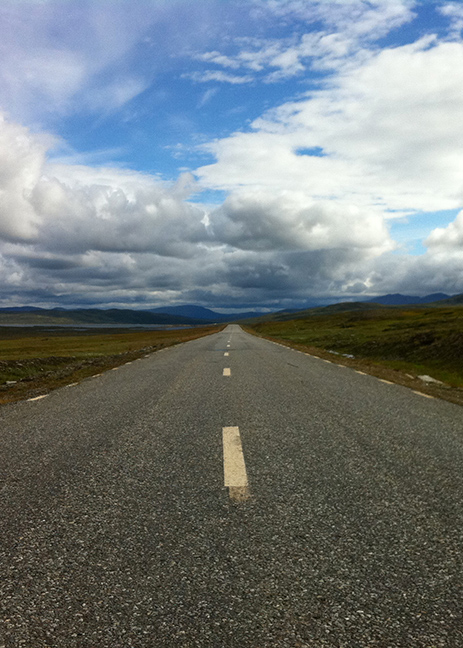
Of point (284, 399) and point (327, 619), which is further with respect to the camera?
point (284, 399)

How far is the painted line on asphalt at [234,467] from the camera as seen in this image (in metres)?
5.04

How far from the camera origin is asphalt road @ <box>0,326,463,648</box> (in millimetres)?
2828

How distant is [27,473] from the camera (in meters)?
5.80

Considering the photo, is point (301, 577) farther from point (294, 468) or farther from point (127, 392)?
point (127, 392)

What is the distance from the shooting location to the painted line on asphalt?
16.5ft

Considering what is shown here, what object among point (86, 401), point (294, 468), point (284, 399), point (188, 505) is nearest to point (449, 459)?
point (294, 468)

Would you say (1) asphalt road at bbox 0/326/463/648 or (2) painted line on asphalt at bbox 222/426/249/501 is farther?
(2) painted line on asphalt at bbox 222/426/249/501

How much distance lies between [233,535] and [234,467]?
1.88 metres

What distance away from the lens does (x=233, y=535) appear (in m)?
4.00

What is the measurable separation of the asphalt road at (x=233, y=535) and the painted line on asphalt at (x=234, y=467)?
43mm

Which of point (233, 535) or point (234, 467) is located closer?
point (233, 535)

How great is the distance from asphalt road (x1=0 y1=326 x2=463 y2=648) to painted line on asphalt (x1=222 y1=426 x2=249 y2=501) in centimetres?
4

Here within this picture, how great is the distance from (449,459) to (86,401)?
8.61 metres

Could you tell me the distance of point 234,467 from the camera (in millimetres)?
5871
